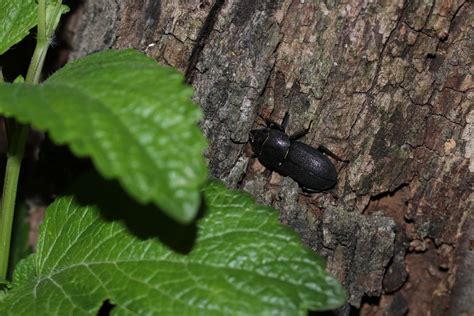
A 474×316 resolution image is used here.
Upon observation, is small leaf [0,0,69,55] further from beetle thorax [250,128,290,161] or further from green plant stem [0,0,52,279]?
beetle thorax [250,128,290,161]

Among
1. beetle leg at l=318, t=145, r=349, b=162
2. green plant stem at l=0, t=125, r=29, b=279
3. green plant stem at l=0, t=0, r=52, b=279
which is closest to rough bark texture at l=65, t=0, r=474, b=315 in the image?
beetle leg at l=318, t=145, r=349, b=162

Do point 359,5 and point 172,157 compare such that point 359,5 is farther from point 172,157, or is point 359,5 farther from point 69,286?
point 69,286

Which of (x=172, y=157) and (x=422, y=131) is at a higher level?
(x=422, y=131)

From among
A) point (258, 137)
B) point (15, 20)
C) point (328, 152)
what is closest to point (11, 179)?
point (15, 20)

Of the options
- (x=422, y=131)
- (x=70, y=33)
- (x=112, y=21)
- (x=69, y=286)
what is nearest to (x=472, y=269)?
(x=422, y=131)

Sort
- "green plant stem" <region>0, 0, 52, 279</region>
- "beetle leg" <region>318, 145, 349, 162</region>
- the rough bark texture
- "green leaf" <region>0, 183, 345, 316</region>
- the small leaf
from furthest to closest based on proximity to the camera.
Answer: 1. "beetle leg" <region>318, 145, 349, 162</region>
2. the rough bark texture
3. the small leaf
4. "green plant stem" <region>0, 0, 52, 279</region>
5. "green leaf" <region>0, 183, 345, 316</region>

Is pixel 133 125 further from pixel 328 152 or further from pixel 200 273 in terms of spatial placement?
pixel 328 152

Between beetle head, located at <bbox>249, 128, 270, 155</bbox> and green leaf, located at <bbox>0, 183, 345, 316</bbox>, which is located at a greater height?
beetle head, located at <bbox>249, 128, 270, 155</bbox>
